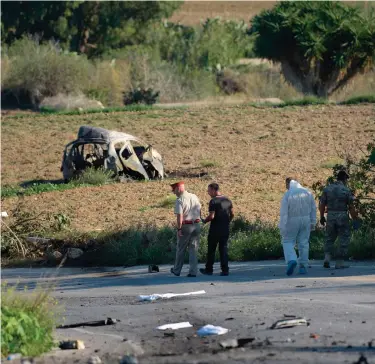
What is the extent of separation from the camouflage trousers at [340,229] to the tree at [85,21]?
57.7 metres

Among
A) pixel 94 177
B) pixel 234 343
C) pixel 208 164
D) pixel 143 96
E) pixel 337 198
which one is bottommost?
pixel 234 343

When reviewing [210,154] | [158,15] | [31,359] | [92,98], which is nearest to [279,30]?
[92,98]

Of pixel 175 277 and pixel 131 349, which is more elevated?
pixel 131 349

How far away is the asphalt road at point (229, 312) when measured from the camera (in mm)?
10953

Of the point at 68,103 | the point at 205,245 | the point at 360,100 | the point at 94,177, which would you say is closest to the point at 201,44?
the point at 68,103

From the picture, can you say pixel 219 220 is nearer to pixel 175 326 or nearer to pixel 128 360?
pixel 175 326

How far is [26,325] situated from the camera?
437 inches

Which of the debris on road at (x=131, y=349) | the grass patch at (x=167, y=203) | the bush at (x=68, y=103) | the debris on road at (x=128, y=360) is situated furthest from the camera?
the bush at (x=68, y=103)

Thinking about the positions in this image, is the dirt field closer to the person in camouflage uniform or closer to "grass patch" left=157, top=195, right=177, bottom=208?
"grass patch" left=157, top=195, right=177, bottom=208

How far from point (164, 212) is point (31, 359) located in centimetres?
1432

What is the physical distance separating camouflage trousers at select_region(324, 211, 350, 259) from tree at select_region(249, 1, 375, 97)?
101 feet

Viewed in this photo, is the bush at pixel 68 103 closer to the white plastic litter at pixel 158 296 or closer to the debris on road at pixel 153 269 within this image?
the debris on road at pixel 153 269

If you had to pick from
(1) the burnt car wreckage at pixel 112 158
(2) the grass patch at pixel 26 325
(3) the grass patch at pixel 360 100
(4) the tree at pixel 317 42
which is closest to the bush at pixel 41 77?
(4) the tree at pixel 317 42

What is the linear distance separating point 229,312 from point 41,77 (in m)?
43.4
